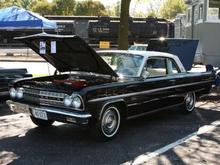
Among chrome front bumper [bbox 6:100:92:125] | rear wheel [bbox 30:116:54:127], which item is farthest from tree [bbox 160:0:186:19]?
chrome front bumper [bbox 6:100:92:125]

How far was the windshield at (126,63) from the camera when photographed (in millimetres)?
8391

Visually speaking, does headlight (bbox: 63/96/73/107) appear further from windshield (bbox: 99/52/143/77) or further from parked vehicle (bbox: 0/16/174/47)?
parked vehicle (bbox: 0/16/174/47)

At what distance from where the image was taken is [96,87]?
7.21 metres

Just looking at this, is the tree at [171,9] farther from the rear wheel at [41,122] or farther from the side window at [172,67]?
the rear wheel at [41,122]

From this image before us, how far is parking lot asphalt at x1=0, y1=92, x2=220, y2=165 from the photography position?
6488mm

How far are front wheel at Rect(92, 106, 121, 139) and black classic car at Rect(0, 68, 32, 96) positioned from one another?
128 inches

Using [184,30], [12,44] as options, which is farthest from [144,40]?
[184,30]

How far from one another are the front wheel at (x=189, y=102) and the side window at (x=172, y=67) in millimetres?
677

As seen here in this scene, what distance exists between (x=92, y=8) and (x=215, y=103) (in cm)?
5824

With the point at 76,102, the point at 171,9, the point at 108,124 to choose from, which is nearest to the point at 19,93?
the point at 76,102

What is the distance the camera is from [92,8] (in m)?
68.6

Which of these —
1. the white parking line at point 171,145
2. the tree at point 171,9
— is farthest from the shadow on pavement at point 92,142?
the tree at point 171,9

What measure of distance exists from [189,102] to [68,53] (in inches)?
126

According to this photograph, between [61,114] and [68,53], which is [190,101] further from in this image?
[61,114]
